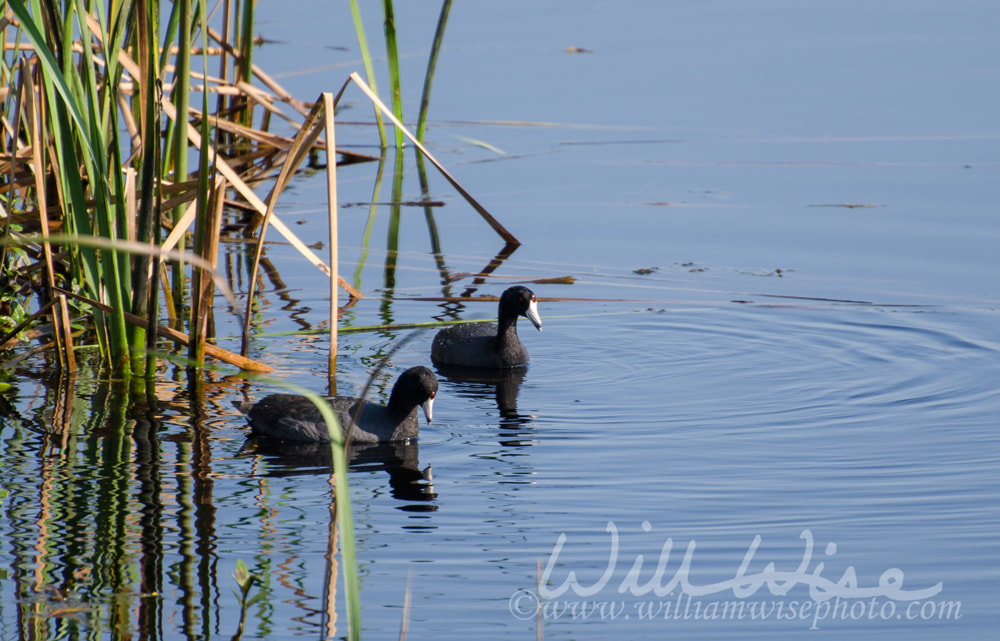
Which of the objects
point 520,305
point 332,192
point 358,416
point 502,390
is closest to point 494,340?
point 520,305

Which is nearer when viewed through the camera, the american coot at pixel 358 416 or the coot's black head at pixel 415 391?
the american coot at pixel 358 416

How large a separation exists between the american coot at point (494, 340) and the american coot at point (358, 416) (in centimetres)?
133

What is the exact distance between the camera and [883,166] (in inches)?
431

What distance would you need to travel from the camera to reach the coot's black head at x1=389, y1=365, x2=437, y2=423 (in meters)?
6.21

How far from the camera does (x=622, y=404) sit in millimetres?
6574

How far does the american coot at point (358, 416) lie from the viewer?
604 cm

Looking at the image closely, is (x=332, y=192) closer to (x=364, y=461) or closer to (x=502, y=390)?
(x=364, y=461)

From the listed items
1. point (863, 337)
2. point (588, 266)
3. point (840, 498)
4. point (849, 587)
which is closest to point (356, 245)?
point (588, 266)

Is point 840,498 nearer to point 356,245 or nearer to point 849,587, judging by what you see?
point 849,587

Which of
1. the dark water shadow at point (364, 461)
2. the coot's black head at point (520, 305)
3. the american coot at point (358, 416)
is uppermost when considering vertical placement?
the coot's black head at point (520, 305)

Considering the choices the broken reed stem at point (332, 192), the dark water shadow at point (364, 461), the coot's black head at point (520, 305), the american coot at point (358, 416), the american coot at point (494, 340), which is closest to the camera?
the dark water shadow at point (364, 461)
